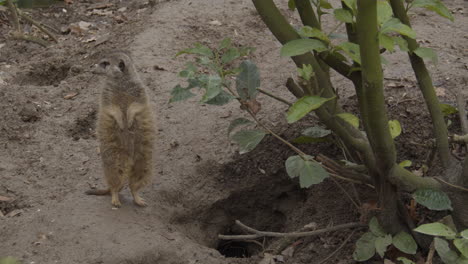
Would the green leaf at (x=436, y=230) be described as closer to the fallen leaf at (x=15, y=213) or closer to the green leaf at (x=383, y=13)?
the green leaf at (x=383, y=13)

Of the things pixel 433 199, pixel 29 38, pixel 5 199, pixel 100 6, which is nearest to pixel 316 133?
pixel 433 199

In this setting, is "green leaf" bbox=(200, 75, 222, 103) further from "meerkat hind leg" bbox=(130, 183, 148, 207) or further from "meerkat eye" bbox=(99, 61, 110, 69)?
"meerkat eye" bbox=(99, 61, 110, 69)

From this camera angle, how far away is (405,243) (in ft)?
9.62

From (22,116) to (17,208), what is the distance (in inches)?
42.3

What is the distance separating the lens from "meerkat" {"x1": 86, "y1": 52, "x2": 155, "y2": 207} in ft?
12.1

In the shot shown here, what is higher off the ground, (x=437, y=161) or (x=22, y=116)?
Result: (x=437, y=161)

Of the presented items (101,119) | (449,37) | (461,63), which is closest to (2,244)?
(101,119)

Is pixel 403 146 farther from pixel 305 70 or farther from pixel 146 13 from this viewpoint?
pixel 146 13

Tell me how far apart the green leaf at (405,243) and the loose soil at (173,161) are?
0.31 m

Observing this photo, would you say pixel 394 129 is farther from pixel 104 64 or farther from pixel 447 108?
pixel 104 64

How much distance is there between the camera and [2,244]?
3.35 metres

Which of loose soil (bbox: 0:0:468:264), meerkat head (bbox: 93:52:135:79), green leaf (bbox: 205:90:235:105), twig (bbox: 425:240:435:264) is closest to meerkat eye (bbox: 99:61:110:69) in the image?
meerkat head (bbox: 93:52:135:79)

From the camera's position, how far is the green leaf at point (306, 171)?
105 inches

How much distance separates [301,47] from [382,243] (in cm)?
116
